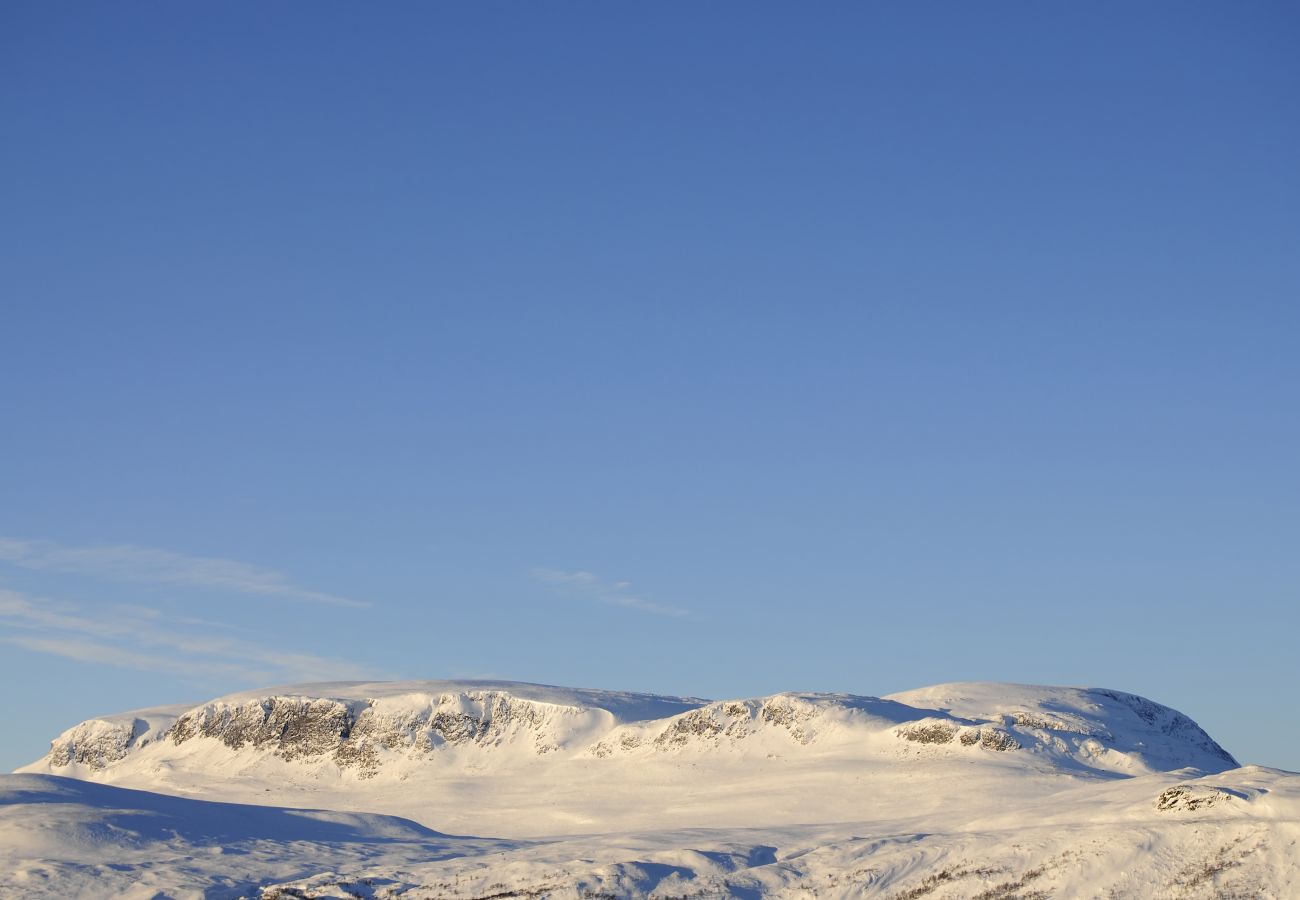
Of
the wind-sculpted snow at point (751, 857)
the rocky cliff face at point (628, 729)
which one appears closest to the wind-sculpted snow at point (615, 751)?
the rocky cliff face at point (628, 729)

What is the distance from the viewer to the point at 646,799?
82.7 meters

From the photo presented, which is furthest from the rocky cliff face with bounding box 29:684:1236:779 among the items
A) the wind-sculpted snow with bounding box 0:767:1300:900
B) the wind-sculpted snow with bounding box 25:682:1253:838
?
the wind-sculpted snow with bounding box 0:767:1300:900

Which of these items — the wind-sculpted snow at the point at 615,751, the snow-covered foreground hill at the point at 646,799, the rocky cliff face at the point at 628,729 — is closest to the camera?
the snow-covered foreground hill at the point at 646,799

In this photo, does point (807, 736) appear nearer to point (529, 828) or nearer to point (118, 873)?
point (529, 828)

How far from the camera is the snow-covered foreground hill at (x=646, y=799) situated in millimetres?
45500

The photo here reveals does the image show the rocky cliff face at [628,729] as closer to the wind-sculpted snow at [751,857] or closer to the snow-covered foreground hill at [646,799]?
the snow-covered foreground hill at [646,799]

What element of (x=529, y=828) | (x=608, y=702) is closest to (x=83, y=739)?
(x=608, y=702)

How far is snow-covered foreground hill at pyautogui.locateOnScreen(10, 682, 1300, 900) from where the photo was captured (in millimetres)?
45500

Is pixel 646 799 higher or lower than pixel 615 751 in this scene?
lower

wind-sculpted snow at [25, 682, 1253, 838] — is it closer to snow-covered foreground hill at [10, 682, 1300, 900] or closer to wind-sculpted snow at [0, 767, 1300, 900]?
snow-covered foreground hill at [10, 682, 1300, 900]

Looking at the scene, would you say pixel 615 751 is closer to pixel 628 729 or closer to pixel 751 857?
pixel 628 729

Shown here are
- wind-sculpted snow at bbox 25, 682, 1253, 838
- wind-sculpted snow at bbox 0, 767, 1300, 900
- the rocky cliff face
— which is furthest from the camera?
the rocky cliff face

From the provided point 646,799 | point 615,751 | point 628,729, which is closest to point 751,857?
point 646,799

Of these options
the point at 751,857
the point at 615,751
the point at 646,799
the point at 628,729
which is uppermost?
the point at 628,729
